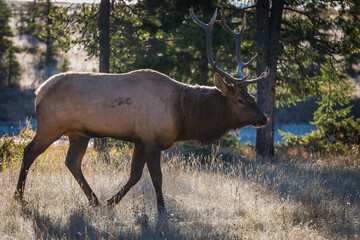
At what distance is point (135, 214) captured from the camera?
17.3 feet

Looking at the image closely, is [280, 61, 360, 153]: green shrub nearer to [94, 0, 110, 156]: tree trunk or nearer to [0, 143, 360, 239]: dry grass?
[0, 143, 360, 239]: dry grass

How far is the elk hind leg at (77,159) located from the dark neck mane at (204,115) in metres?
1.54

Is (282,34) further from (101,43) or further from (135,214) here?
(135,214)

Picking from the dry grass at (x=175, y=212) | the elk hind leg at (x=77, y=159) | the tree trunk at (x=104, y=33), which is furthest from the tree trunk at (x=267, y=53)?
the elk hind leg at (x=77, y=159)

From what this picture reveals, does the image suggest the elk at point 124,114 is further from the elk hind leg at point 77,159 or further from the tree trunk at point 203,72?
the tree trunk at point 203,72

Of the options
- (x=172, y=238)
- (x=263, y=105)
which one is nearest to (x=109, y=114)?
(x=172, y=238)

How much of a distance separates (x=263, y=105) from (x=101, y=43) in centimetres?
472

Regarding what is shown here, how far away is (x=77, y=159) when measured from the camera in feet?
19.8

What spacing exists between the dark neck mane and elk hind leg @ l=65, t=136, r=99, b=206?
5.05 feet

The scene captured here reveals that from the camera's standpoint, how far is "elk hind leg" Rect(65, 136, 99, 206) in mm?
5870

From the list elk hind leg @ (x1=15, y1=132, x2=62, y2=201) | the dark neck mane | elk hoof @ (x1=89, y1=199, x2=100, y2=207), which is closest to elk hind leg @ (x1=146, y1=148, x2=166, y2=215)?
the dark neck mane

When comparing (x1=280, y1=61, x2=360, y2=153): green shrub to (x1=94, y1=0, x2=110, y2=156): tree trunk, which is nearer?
(x1=94, y1=0, x2=110, y2=156): tree trunk

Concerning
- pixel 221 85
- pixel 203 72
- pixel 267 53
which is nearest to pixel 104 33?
pixel 203 72

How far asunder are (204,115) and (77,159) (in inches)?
80.0
